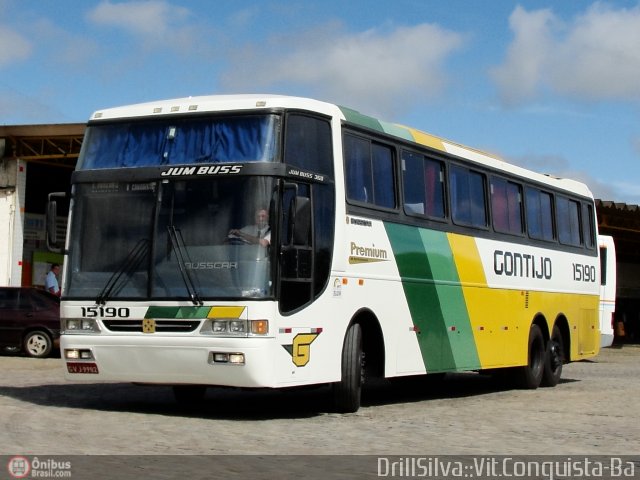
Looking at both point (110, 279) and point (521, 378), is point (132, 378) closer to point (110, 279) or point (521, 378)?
point (110, 279)

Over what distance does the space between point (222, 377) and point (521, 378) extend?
332 inches

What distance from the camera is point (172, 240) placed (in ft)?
39.5

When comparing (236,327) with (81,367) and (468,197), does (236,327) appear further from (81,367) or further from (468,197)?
(468,197)

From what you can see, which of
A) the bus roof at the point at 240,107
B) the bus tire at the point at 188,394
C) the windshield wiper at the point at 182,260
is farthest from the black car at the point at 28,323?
the windshield wiper at the point at 182,260

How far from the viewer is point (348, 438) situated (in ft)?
35.6

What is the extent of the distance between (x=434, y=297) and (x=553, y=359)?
5.22 metres

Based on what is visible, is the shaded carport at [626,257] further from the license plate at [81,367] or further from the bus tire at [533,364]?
the license plate at [81,367]

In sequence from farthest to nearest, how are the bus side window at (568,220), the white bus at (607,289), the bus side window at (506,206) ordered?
the white bus at (607,289), the bus side window at (568,220), the bus side window at (506,206)

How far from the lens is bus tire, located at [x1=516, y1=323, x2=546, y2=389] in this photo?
1883cm

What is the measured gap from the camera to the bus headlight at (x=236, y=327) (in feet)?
38.3

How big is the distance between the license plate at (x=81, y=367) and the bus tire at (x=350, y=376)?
2.70 m

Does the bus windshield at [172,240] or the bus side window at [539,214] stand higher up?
the bus side window at [539,214]

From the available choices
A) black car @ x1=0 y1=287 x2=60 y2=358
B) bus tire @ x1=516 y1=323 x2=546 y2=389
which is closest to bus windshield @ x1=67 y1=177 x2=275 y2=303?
bus tire @ x1=516 y1=323 x2=546 y2=389

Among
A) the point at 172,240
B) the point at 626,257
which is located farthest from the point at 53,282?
the point at 626,257
